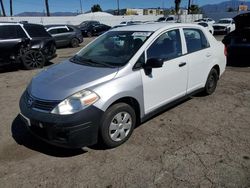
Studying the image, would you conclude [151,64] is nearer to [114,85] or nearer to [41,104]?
A: [114,85]

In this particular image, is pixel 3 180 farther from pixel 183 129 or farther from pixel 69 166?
pixel 183 129

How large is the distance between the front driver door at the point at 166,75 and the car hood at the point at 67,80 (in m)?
0.67

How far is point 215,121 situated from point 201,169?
5.41 feet

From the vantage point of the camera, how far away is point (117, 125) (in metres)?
3.95

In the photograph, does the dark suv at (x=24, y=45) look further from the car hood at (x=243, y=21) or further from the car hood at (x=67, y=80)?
the car hood at (x=243, y=21)

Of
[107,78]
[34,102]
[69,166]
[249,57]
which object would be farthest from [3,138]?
[249,57]

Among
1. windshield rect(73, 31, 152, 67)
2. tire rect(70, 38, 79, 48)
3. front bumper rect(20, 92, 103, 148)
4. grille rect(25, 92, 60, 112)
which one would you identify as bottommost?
tire rect(70, 38, 79, 48)

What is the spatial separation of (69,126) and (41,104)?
531mm

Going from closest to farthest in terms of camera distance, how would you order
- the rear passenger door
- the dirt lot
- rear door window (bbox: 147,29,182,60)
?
the dirt lot → rear door window (bbox: 147,29,182,60) → the rear passenger door

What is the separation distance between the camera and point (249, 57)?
32.4ft

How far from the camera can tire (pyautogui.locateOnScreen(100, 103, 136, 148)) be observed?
3.76 metres

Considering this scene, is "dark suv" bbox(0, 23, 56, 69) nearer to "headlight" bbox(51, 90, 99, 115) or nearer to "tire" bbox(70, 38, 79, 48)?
"headlight" bbox(51, 90, 99, 115)

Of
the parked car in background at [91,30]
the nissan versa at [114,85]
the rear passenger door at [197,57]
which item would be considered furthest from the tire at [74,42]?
the rear passenger door at [197,57]

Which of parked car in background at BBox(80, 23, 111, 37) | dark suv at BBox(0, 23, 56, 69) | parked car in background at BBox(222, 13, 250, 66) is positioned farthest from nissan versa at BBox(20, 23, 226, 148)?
parked car in background at BBox(80, 23, 111, 37)
